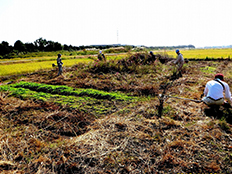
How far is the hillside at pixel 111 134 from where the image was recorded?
280 centimetres

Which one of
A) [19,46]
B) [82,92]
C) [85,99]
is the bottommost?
[85,99]

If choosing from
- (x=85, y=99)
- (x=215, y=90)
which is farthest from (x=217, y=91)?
(x=85, y=99)

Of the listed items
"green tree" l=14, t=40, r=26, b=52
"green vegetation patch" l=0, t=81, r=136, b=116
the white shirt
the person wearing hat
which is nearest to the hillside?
"green vegetation patch" l=0, t=81, r=136, b=116

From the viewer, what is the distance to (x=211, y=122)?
12.6ft

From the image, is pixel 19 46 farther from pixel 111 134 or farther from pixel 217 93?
pixel 217 93

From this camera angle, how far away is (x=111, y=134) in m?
3.67

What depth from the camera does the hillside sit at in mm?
2803

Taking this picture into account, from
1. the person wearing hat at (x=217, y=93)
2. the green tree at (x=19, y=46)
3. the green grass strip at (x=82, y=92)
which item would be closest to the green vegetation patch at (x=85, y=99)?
the green grass strip at (x=82, y=92)

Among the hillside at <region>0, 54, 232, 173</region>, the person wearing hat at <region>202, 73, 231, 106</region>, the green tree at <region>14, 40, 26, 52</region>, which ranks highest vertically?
the green tree at <region>14, 40, 26, 52</region>

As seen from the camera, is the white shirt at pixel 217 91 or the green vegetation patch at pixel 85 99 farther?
the green vegetation patch at pixel 85 99

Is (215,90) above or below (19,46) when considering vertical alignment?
below

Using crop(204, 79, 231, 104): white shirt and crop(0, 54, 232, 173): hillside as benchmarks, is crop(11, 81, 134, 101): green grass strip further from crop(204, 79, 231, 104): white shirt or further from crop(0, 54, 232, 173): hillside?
crop(204, 79, 231, 104): white shirt

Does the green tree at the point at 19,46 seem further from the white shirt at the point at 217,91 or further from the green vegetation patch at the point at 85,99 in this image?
the white shirt at the point at 217,91

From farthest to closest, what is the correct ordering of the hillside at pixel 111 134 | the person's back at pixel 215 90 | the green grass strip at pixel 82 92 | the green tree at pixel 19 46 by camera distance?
the green tree at pixel 19 46 → the green grass strip at pixel 82 92 → the person's back at pixel 215 90 → the hillside at pixel 111 134
